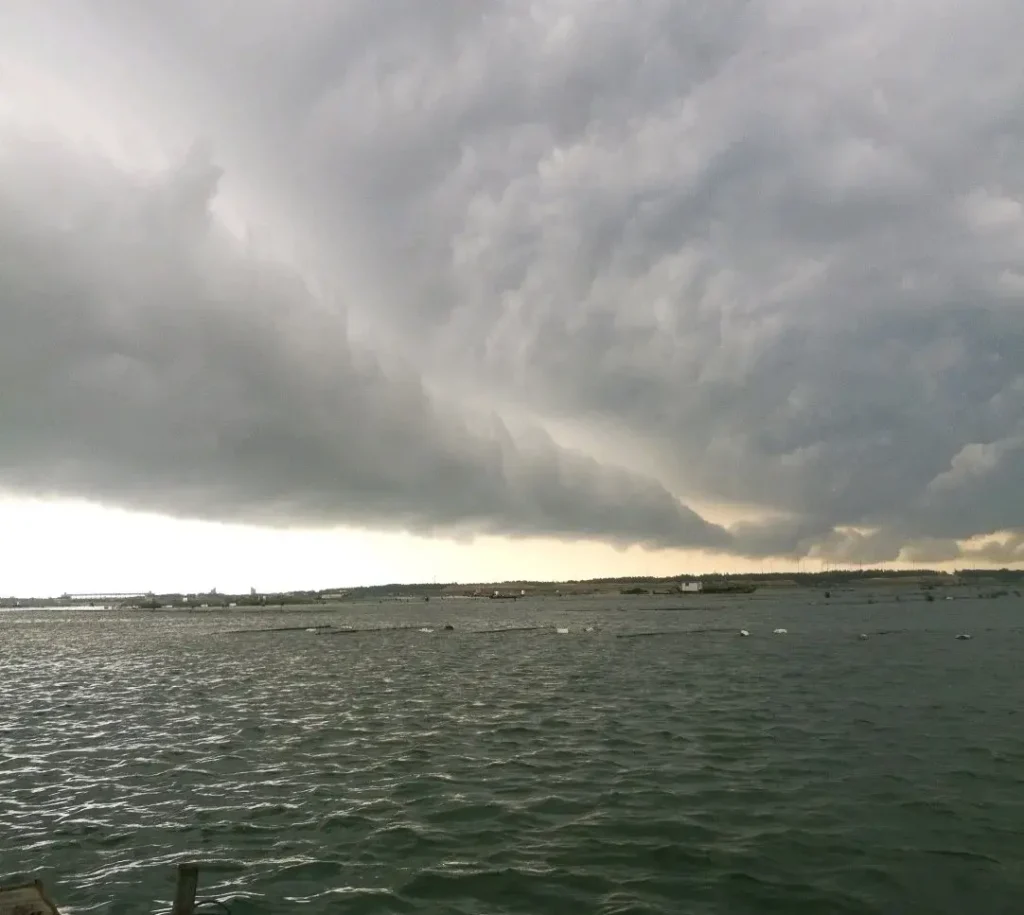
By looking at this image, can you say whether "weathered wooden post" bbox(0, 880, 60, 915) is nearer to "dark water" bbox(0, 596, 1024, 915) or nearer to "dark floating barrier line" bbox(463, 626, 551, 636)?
"dark water" bbox(0, 596, 1024, 915)

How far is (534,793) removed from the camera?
2505 cm

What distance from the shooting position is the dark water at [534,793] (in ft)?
58.2

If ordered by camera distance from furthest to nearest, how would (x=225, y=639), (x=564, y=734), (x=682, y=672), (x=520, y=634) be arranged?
(x=225, y=639)
(x=520, y=634)
(x=682, y=672)
(x=564, y=734)

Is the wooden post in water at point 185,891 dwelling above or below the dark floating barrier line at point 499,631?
above

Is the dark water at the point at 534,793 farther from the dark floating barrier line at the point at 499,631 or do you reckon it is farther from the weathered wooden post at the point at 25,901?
the dark floating barrier line at the point at 499,631

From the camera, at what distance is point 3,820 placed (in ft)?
78.5

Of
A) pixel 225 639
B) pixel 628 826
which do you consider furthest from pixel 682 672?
pixel 225 639

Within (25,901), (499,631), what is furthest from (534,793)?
(499,631)

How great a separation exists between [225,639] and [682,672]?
278 ft

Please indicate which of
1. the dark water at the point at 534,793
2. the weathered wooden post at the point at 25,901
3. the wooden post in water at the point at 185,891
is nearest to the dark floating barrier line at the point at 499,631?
the dark water at the point at 534,793

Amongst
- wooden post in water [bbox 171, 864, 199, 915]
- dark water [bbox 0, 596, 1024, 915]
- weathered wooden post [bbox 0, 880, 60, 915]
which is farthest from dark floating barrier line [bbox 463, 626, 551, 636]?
wooden post in water [bbox 171, 864, 199, 915]

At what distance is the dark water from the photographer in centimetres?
1775

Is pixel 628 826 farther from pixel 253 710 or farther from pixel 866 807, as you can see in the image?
pixel 253 710

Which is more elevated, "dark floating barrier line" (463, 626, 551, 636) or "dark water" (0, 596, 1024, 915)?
"dark water" (0, 596, 1024, 915)
